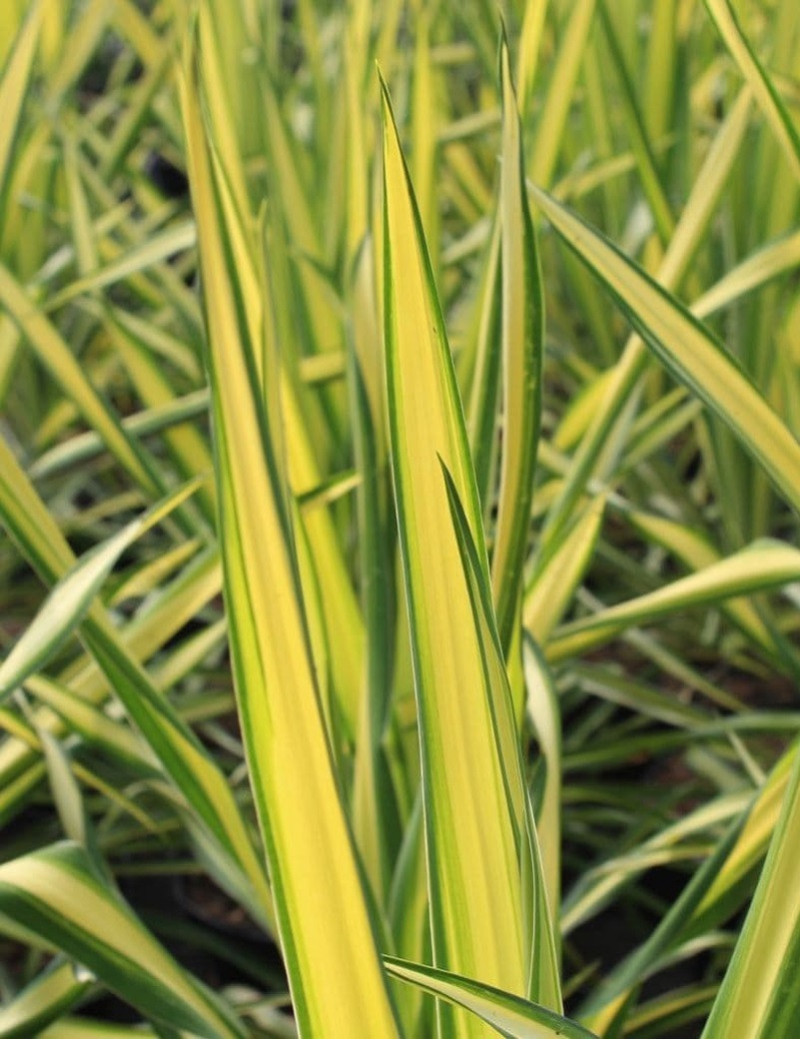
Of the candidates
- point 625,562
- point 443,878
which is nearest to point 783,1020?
point 443,878

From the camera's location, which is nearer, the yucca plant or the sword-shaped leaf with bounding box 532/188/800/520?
the yucca plant

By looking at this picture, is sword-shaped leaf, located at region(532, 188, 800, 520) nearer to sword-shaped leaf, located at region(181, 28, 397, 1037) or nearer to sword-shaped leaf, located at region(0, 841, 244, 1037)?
sword-shaped leaf, located at region(181, 28, 397, 1037)

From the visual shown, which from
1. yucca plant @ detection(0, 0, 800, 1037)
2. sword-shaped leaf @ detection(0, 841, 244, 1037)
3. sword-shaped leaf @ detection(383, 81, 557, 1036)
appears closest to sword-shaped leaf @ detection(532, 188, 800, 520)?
yucca plant @ detection(0, 0, 800, 1037)

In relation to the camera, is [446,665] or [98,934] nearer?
[446,665]

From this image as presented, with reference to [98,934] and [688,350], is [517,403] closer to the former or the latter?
[688,350]

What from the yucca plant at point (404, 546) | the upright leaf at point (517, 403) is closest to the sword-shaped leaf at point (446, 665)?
the yucca plant at point (404, 546)

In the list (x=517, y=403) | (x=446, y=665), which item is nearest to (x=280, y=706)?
(x=446, y=665)

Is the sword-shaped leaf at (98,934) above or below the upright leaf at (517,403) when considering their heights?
below

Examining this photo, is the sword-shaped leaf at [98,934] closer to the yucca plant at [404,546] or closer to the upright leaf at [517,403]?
the yucca plant at [404,546]

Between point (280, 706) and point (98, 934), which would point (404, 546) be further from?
point (98, 934)

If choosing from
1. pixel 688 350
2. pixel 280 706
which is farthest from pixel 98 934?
pixel 688 350
